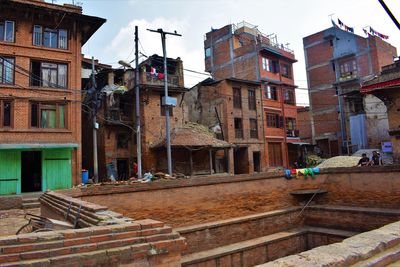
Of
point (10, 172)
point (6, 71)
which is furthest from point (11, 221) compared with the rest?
point (6, 71)

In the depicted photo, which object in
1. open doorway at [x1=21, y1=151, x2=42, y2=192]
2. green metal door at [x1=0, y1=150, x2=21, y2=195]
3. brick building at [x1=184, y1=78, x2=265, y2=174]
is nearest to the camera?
green metal door at [x1=0, y1=150, x2=21, y2=195]

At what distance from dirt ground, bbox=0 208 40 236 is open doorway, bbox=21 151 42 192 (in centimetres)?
651

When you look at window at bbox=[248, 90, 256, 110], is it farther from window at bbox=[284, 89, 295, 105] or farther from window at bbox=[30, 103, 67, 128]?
window at bbox=[30, 103, 67, 128]

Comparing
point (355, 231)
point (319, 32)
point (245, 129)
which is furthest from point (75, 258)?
point (319, 32)

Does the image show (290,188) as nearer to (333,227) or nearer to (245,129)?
(333,227)

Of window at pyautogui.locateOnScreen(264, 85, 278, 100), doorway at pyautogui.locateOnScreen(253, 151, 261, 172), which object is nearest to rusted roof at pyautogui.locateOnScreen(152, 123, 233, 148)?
doorway at pyautogui.locateOnScreen(253, 151, 261, 172)

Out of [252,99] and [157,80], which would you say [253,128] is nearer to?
[252,99]

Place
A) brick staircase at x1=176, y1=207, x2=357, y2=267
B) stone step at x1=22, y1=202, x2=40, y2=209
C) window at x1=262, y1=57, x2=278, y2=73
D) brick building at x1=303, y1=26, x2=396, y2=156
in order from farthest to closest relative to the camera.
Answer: window at x1=262, y1=57, x2=278, y2=73, brick building at x1=303, y1=26, x2=396, y2=156, stone step at x1=22, y1=202, x2=40, y2=209, brick staircase at x1=176, y1=207, x2=357, y2=267

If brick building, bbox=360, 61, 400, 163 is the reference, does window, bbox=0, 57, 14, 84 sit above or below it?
above

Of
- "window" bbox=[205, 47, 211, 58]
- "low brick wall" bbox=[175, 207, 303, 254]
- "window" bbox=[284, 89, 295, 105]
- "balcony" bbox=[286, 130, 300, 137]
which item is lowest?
"low brick wall" bbox=[175, 207, 303, 254]

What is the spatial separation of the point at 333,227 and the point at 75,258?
12.9 metres

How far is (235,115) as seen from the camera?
3155 cm

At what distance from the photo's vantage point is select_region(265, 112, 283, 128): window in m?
34.4

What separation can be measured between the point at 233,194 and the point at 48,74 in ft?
50.4
